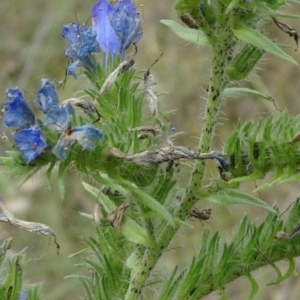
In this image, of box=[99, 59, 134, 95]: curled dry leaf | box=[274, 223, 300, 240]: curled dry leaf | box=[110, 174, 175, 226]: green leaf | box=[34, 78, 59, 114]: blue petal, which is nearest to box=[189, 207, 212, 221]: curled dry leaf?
box=[274, 223, 300, 240]: curled dry leaf

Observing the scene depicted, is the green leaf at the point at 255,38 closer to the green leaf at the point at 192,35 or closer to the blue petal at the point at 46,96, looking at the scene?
the green leaf at the point at 192,35

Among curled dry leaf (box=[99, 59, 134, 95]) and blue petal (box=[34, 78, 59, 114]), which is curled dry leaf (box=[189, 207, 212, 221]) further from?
blue petal (box=[34, 78, 59, 114])

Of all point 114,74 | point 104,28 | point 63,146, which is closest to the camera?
point 63,146

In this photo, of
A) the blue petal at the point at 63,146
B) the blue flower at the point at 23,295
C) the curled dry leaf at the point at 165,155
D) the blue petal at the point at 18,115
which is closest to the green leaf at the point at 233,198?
the curled dry leaf at the point at 165,155

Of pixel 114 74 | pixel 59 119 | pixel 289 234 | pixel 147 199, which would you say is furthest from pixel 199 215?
pixel 59 119

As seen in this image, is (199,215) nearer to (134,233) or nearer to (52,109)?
(134,233)

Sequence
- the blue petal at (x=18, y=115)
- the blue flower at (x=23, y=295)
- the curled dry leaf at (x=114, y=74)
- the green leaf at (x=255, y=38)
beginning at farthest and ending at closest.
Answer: the blue flower at (x=23, y=295)
the curled dry leaf at (x=114, y=74)
the blue petal at (x=18, y=115)
the green leaf at (x=255, y=38)

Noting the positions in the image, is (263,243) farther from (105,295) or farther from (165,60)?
(165,60)
